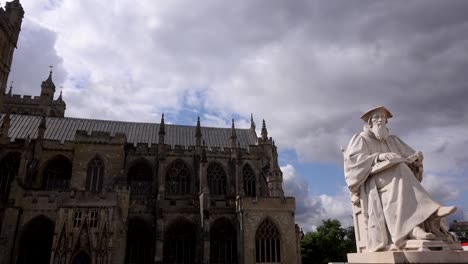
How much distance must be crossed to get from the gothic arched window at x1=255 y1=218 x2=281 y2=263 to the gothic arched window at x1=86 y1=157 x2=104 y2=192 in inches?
538

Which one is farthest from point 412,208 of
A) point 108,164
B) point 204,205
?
point 108,164

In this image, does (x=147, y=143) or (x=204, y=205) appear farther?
(x=147, y=143)

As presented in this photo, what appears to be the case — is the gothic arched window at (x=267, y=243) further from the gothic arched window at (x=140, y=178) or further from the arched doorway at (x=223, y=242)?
the gothic arched window at (x=140, y=178)

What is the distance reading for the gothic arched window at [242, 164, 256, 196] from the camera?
114 ft

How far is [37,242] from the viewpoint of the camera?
81.0ft

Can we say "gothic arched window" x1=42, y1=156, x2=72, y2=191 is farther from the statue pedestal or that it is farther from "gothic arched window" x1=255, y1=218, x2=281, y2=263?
the statue pedestal

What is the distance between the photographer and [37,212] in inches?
933

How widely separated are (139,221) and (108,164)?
5865 mm

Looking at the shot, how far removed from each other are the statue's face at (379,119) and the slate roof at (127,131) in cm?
3079

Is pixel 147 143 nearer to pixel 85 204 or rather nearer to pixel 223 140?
pixel 223 140

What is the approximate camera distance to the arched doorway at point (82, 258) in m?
21.7

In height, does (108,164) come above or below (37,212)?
above

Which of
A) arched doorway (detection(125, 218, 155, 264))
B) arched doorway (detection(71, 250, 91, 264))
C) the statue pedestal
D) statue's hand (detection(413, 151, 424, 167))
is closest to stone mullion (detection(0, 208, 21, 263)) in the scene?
Result: arched doorway (detection(71, 250, 91, 264))

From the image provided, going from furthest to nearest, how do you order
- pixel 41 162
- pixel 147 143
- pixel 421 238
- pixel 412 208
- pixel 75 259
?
1. pixel 147 143
2. pixel 41 162
3. pixel 75 259
4. pixel 412 208
5. pixel 421 238
